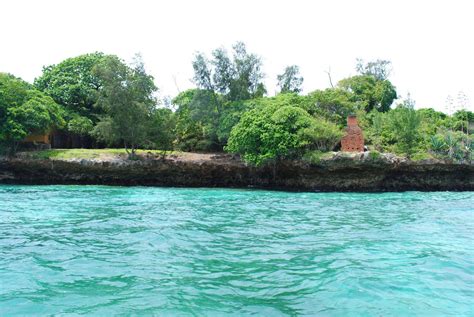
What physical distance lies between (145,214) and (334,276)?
9.18 meters

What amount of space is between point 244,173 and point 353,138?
8.43m

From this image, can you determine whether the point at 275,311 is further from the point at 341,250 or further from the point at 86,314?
the point at 341,250

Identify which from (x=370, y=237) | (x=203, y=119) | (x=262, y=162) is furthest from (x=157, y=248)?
(x=203, y=119)

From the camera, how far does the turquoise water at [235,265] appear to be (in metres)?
5.86

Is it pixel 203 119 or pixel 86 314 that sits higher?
pixel 203 119

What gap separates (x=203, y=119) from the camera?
35188mm

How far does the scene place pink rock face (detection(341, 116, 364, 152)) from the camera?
1188 inches

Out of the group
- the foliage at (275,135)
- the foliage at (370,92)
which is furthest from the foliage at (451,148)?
the foliage at (370,92)

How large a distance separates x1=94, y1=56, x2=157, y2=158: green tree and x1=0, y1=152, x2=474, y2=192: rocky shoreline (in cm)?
226

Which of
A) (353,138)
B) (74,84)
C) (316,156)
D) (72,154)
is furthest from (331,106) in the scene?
(74,84)

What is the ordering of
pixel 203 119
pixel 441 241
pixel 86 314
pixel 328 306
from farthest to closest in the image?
1. pixel 203 119
2. pixel 441 241
3. pixel 328 306
4. pixel 86 314

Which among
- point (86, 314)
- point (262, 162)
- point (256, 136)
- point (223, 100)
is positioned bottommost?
point (86, 314)

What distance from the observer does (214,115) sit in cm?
3528

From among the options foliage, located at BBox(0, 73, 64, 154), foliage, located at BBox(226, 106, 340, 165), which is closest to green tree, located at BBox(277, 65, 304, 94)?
foliage, located at BBox(226, 106, 340, 165)
